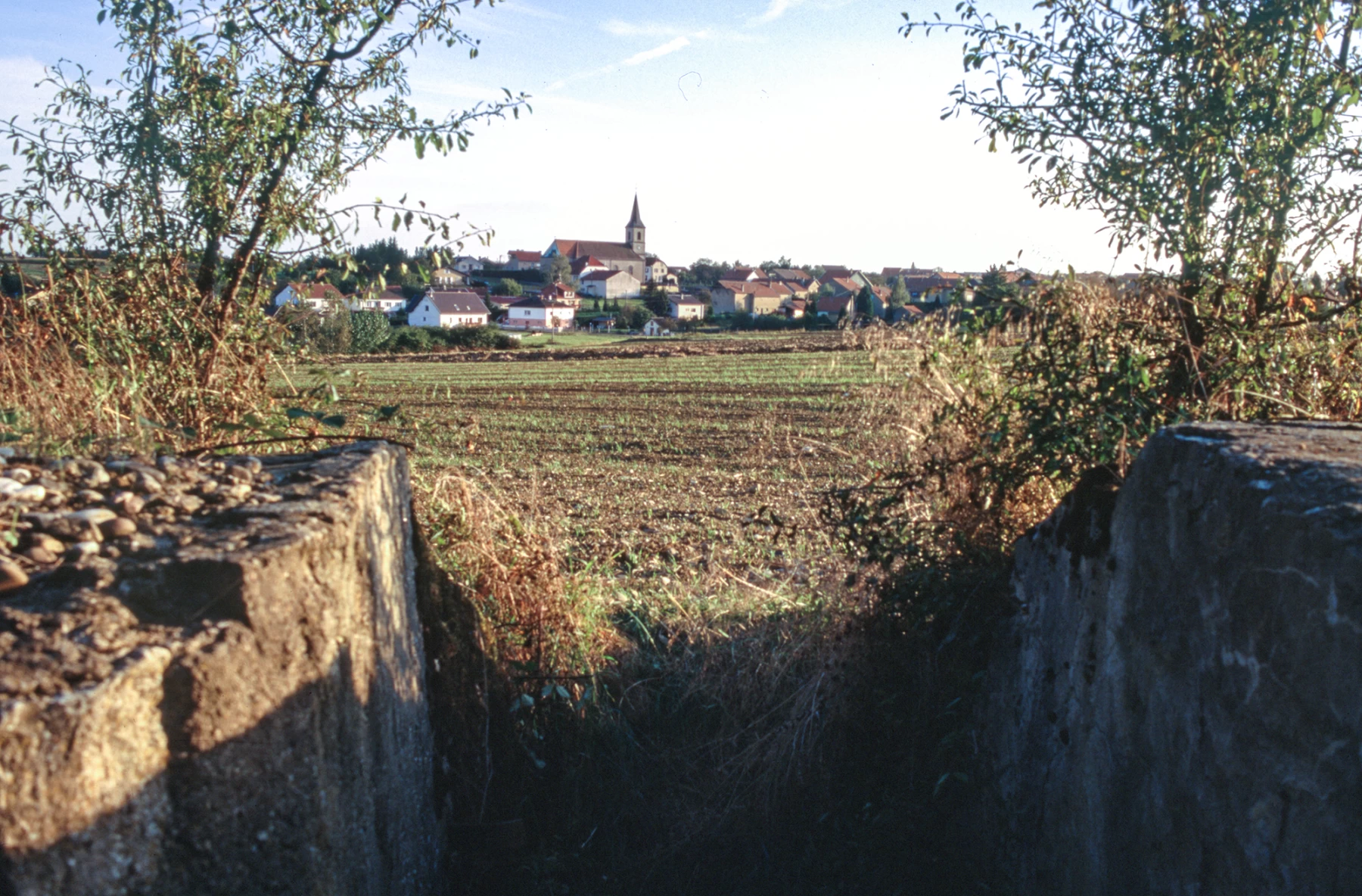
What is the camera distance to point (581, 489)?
12.4 metres

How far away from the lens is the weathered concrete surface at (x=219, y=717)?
5.54 feet

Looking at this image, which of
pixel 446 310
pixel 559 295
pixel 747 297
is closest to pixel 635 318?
pixel 446 310

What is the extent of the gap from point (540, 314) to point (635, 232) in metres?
70.0

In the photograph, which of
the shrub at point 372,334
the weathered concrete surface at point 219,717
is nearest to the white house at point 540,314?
the shrub at point 372,334

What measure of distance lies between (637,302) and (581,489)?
75375 mm

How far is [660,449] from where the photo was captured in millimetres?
16500

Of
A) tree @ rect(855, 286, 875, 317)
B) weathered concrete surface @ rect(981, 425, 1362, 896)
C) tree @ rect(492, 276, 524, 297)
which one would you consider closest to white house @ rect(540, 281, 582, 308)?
tree @ rect(492, 276, 524, 297)

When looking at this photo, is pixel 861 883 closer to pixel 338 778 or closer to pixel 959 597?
pixel 959 597

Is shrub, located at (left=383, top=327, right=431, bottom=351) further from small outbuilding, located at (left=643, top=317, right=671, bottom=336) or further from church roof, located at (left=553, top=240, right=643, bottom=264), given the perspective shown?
church roof, located at (left=553, top=240, right=643, bottom=264)

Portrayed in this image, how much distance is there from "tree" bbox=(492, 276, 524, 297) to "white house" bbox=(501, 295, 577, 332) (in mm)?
10031

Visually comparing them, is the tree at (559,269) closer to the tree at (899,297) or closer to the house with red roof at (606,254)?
the house with red roof at (606,254)

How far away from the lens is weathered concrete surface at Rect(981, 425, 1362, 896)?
75.5 inches

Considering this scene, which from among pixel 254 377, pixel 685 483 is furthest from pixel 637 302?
pixel 254 377

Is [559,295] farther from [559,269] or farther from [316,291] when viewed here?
[316,291]
